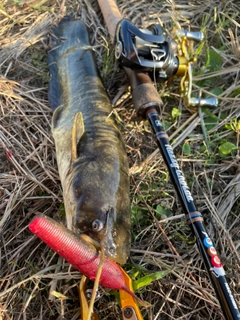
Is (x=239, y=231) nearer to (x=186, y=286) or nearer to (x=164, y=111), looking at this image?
(x=186, y=286)

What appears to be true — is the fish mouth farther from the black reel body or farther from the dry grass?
the black reel body

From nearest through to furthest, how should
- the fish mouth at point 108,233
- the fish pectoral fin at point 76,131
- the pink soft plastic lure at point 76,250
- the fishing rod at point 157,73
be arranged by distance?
1. the pink soft plastic lure at point 76,250
2. the fish mouth at point 108,233
3. the fishing rod at point 157,73
4. the fish pectoral fin at point 76,131

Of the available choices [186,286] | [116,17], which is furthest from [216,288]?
[116,17]

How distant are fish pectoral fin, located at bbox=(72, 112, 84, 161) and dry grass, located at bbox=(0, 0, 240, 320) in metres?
0.36

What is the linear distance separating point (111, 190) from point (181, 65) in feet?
3.93

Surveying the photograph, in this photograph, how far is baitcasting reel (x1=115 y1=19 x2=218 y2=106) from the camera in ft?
8.26

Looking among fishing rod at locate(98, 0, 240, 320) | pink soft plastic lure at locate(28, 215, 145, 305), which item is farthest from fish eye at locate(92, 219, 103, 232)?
fishing rod at locate(98, 0, 240, 320)

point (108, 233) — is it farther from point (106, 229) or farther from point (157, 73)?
point (157, 73)

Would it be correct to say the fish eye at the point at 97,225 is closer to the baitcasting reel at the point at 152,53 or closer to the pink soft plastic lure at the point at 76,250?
the pink soft plastic lure at the point at 76,250

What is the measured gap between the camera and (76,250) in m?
1.70

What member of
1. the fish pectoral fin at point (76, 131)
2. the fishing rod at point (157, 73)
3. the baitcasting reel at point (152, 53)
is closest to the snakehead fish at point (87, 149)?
the fish pectoral fin at point (76, 131)

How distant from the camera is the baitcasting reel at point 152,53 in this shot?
8.26 feet

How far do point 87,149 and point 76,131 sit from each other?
141 mm

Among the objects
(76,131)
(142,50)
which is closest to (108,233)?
(76,131)
